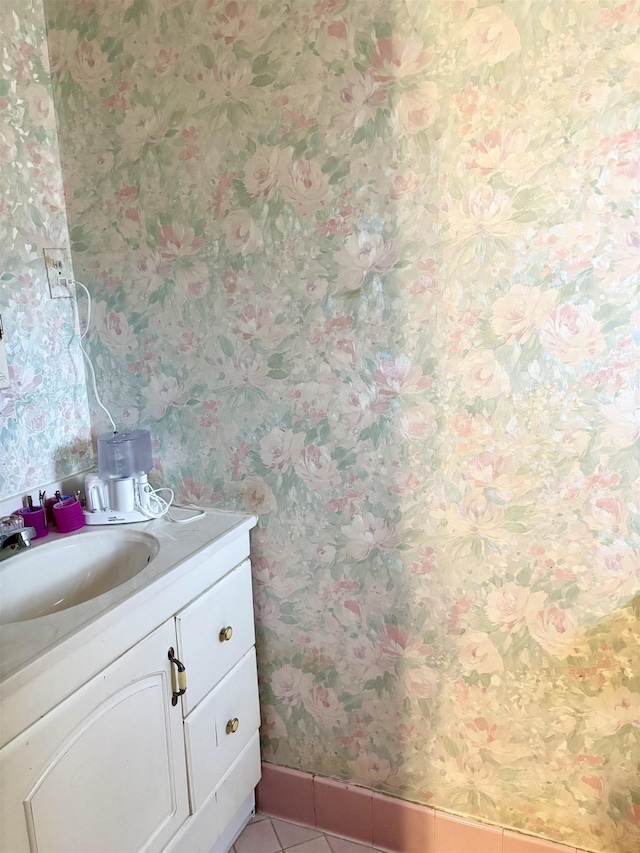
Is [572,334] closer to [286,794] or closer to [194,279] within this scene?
[194,279]

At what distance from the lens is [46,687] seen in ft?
3.14

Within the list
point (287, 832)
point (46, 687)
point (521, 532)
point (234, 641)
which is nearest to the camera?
point (46, 687)

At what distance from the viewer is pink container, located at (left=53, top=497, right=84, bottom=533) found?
1469mm

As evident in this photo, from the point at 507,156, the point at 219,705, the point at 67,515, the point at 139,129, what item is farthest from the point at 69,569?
the point at 507,156

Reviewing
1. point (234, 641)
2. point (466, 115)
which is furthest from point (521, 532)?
point (466, 115)

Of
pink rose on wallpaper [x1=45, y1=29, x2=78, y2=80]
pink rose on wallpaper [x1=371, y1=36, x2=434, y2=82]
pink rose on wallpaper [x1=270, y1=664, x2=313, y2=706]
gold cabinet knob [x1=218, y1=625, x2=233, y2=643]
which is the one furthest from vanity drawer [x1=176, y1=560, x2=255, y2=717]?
pink rose on wallpaper [x1=45, y1=29, x2=78, y2=80]

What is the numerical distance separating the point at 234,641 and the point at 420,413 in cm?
69

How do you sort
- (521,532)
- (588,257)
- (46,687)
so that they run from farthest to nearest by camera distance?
(521,532), (588,257), (46,687)

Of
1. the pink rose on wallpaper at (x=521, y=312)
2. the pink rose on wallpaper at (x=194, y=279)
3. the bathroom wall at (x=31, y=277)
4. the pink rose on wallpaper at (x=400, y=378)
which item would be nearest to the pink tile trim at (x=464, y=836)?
the pink rose on wallpaper at (x=400, y=378)

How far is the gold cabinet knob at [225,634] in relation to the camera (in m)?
1.42

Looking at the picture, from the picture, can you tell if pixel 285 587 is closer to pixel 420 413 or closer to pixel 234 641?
pixel 234 641

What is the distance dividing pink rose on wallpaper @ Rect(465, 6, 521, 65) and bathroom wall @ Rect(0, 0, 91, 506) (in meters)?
1.03

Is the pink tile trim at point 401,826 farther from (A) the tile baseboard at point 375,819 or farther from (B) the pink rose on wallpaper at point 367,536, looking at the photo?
(B) the pink rose on wallpaper at point 367,536

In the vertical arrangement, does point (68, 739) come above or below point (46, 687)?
below
